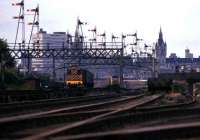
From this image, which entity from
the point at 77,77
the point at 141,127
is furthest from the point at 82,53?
the point at 141,127

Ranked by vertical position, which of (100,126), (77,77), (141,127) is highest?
(77,77)

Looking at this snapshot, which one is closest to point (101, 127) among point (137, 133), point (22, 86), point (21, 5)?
point (137, 133)

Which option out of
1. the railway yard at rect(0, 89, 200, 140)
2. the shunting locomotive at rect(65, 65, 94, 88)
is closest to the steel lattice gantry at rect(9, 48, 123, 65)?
the shunting locomotive at rect(65, 65, 94, 88)

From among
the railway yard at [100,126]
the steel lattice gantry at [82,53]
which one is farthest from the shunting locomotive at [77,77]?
the railway yard at [100,126]

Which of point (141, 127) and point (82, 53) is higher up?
point (82, 53)

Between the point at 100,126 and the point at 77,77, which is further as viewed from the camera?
the point at 77,77

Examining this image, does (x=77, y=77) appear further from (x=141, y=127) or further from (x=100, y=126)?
(x=100, y=126)

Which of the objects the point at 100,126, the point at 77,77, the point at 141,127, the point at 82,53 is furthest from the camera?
the point at 82,53

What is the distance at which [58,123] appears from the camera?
1980 centimetres

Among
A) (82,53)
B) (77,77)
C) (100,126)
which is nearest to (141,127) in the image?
(100,126)

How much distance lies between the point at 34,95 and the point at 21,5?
270 ft

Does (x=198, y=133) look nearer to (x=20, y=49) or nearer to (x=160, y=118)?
(x=160, y=118)

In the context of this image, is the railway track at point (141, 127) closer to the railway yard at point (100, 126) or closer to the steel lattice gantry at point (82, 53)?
the railway yard at point (100, 126)

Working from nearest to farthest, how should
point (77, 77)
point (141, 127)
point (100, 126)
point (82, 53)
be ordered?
point (100, 126) < point (141, 127) < point (77, 77) < point (82, 53)
